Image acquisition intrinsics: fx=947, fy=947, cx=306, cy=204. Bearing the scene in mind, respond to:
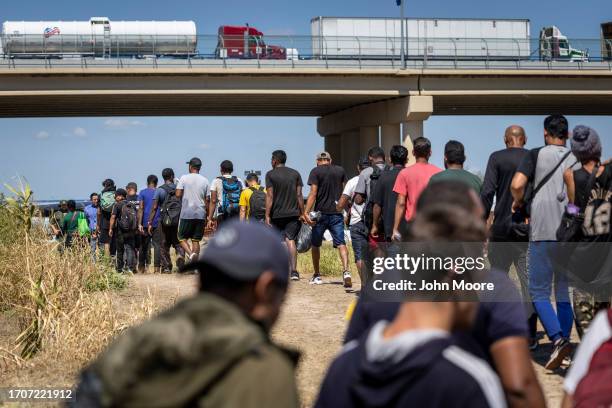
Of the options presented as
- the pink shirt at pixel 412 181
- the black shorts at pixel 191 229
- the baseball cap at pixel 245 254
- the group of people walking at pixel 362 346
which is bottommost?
the black shorts at pixel 191 229

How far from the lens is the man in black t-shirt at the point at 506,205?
803cm

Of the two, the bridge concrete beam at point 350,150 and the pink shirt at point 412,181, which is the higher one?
the bridge concrete beam at point 350,150

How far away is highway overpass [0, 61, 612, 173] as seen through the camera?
40.3 m

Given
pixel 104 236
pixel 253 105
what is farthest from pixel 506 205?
pixel 253 105

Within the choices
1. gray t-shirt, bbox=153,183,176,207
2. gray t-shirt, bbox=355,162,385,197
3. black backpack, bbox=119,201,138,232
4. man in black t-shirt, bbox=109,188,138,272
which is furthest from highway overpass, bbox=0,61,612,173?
gray t-shirt, bbox=355,162,385,197

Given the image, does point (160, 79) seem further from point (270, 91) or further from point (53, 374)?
point (53, 374)

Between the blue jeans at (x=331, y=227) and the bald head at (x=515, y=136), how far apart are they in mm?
5098

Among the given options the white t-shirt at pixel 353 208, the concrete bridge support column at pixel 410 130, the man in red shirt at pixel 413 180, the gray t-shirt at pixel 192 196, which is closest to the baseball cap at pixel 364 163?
the white t-shirt at pixel 353 208

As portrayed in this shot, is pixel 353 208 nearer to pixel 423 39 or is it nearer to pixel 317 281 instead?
pixel 317 281

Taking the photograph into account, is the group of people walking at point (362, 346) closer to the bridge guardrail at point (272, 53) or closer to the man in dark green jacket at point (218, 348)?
the man in dark green jacket at point (218, 348)

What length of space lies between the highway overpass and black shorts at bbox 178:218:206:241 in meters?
25.0

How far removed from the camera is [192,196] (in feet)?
51.3

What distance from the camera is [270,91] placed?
137ft

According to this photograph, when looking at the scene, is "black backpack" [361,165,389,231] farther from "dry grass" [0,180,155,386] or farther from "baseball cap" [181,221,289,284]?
"baseball cap" [181,221,289,284]
